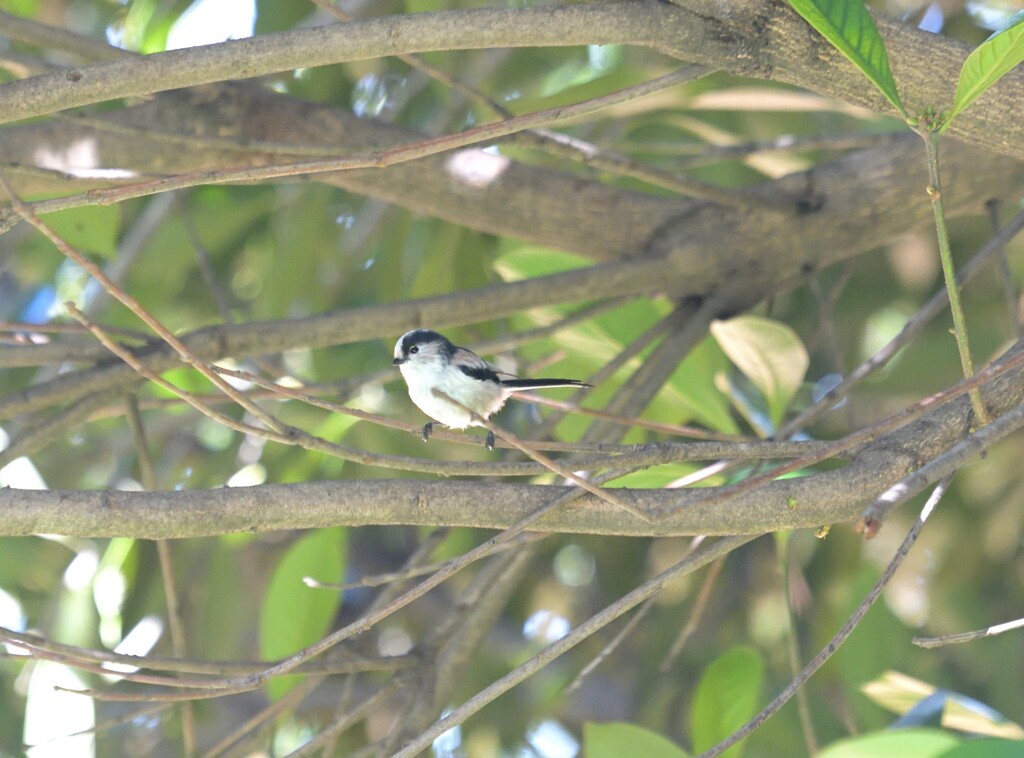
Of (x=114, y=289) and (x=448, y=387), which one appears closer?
(x=114, y=289)

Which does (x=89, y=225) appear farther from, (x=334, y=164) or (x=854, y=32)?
(x=854, y=32)

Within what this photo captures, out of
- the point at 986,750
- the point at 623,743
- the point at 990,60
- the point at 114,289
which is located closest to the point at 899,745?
the point at 986,750

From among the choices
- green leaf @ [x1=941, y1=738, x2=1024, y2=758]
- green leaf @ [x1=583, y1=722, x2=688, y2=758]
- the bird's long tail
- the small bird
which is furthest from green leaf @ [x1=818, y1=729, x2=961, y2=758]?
the small bird

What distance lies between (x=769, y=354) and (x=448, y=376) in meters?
0.97

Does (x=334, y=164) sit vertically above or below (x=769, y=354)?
below

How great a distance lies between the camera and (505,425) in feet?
15.8

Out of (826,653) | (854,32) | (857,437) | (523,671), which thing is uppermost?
(854,32)

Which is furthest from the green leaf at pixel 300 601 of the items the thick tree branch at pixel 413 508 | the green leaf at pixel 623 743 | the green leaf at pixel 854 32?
the green leaf at pixel 854 32

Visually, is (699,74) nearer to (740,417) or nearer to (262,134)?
(262,134)

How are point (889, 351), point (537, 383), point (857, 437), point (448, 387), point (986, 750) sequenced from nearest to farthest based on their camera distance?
point (986, 750) → point (857, 437) → point (889, 351) → point (537, 383) → point (448, 387)

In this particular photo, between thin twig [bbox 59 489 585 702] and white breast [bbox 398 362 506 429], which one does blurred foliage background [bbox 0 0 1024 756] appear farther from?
thin twig [bbox 59 489 585 702]

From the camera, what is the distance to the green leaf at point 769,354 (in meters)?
2.89

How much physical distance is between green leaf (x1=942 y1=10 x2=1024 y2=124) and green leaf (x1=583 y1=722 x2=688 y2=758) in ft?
4.87

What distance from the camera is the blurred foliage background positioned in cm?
338
